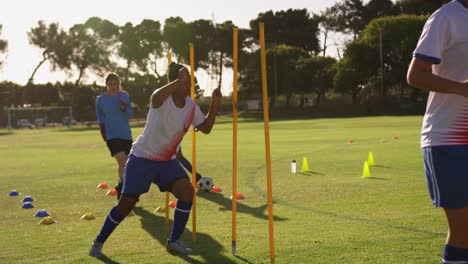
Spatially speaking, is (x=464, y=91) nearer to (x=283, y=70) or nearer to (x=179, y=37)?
(x=283, y=70)

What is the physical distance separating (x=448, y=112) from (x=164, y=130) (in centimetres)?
350

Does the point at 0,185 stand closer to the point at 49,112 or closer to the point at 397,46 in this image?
the point at 397,46

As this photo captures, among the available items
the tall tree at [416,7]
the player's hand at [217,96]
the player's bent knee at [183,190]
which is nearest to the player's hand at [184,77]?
the player's hand at [217,96]

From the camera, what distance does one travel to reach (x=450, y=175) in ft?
13.0

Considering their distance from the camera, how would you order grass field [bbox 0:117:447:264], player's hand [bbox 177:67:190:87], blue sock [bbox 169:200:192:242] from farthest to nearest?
1. blue sock [bbox 169:200:192:242]
2. grass field [bbox 0:117:447:264]
3. player's hand [bbox 177:67:190:87]

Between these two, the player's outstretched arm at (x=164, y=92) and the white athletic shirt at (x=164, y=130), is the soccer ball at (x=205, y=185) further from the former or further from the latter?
the player's outstretched arm at (x=164, y=92)

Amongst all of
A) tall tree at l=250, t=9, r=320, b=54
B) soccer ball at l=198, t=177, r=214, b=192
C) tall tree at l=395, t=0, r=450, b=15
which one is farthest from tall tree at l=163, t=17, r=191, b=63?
soccer ball at l=198, t=177, r=214, b=192

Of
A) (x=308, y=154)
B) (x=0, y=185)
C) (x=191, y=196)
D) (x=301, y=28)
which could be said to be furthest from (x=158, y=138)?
(x=301, y=28)

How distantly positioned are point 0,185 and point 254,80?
257 feet

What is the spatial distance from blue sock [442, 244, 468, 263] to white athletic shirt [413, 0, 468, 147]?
26.7 inches

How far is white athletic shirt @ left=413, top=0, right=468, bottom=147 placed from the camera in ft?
12.7

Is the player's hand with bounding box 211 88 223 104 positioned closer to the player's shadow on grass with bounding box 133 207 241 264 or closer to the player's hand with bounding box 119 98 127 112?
the player's shadow on grass with bounding box 133 207 241 264

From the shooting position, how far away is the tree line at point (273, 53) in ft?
258

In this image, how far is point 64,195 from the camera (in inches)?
490
